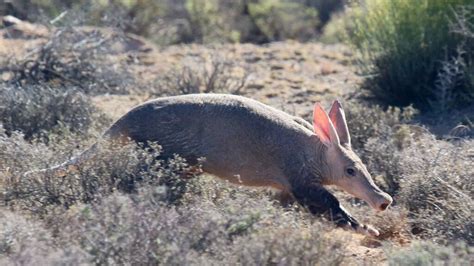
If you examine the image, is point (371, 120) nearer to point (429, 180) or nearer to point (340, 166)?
point (429, 180)

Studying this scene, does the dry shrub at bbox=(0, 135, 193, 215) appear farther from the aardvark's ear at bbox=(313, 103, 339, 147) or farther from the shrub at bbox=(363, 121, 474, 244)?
the shrub at bbox=(363, 121, 474, 244)

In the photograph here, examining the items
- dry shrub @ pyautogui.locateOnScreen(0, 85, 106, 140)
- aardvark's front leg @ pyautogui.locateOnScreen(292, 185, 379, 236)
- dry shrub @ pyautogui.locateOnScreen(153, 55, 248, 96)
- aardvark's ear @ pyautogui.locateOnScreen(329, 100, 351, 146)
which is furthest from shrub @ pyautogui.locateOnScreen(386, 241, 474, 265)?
dry shrub @ pyautogui.locateOnScreen(153, 55, 248, 96)

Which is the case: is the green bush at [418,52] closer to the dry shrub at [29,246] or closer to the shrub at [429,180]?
the shrub at [429,180]

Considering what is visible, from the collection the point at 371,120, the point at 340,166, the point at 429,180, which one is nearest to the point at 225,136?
the point at 340,166

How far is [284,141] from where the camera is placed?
362 inches

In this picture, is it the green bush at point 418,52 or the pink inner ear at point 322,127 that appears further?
the green bush at point 418,52

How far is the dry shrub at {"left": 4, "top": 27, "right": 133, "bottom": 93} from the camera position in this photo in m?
14.1

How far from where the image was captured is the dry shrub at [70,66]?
1405 centimetres

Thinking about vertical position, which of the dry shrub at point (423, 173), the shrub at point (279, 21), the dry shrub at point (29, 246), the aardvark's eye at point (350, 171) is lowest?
the shrub at point (279, 21)

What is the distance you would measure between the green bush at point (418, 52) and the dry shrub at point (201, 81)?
1562 mm

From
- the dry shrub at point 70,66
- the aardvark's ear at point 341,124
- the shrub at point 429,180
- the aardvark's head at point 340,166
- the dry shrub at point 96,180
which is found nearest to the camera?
the dry shrub at point 96,180

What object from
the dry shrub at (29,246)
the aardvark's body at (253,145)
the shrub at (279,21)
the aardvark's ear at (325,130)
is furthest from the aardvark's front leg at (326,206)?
the shrub at (279,21)

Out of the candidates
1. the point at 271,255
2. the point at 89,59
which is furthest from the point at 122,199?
the point at 89,59

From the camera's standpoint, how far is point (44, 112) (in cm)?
1179
